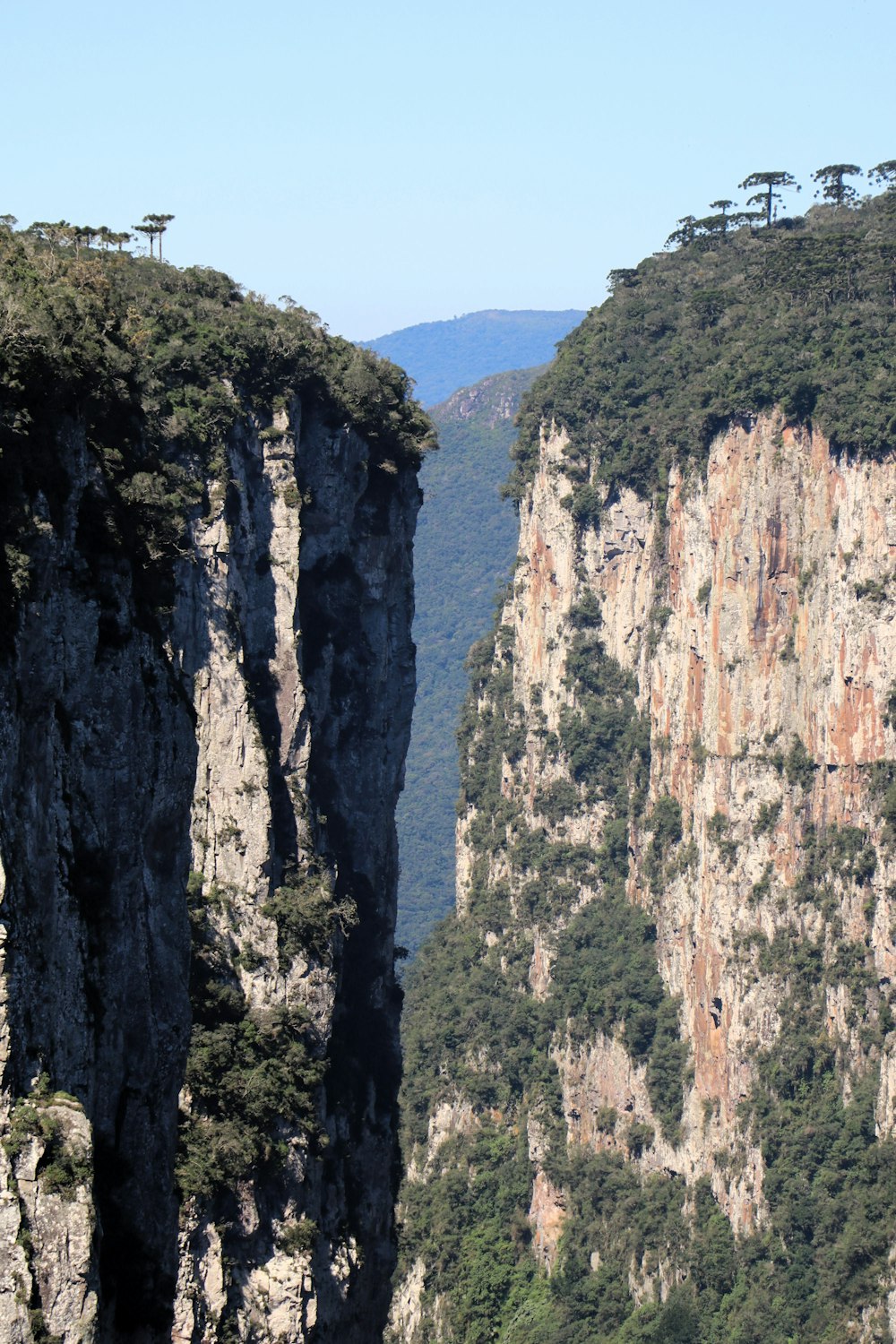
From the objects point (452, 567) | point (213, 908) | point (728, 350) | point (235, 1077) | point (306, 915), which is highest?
point (452, 567)

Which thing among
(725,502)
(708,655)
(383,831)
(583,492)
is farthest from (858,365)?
(383,831)

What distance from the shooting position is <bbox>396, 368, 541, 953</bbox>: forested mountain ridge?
6038 inches

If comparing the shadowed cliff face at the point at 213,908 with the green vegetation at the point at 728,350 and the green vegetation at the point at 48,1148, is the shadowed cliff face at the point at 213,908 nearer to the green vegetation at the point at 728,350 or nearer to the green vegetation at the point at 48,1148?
the green vegetation at the point at 48,1148

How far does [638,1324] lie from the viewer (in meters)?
66.4

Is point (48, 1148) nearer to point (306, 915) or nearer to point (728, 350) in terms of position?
point (306, 915)

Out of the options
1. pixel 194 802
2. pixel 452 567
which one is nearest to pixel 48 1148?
pixel 194 802

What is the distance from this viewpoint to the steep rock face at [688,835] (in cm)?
6581

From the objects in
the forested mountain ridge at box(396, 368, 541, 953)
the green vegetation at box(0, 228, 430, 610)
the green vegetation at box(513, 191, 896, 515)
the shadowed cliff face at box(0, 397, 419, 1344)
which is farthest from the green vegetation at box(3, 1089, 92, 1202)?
the forested mountain ridge at box(396, 368, 541, 953)

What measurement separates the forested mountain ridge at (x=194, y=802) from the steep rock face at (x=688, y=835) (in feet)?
74.0

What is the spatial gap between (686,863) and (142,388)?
45517 mm

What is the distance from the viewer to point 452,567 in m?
182

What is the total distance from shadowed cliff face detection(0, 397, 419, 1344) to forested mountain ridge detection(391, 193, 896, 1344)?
2326cm

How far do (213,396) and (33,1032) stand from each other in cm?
2215

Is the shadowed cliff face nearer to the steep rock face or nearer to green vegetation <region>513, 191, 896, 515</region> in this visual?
the steep rock face
